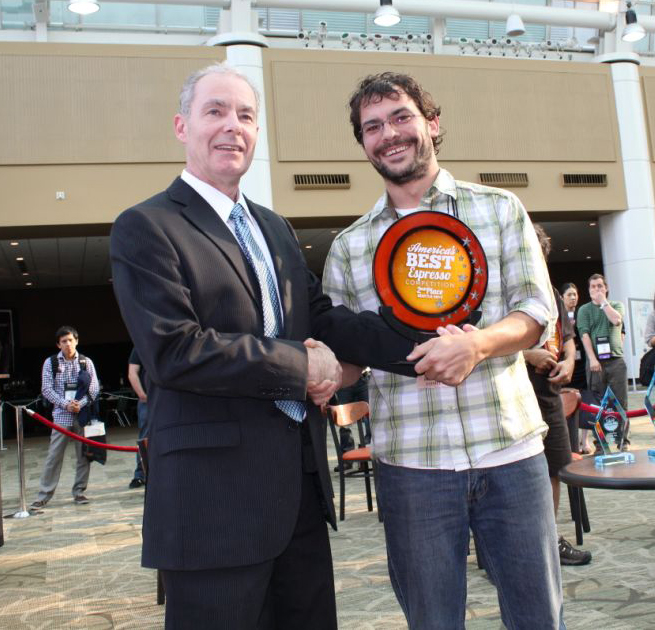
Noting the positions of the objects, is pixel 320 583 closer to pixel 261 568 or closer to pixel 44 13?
pixel 261 568

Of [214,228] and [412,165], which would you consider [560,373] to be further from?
[214,228]

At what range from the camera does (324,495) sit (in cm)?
168

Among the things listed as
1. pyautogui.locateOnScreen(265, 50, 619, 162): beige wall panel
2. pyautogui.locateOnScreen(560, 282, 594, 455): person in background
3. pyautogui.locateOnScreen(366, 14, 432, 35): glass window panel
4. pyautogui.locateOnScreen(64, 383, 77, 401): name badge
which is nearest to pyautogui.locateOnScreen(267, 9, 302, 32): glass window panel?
pyautogui.locateOnScreen(265, 50, 619, 162): beige wall panel

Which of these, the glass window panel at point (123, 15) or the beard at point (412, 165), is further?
the glass window panel at point (123, 15)

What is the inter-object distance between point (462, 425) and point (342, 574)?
276 centimetres

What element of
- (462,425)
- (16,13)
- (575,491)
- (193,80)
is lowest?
(575,491)

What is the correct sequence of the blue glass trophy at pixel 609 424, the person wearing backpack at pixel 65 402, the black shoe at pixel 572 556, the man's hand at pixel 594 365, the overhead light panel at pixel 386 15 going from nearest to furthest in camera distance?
1. the blue glass trophy at pixel 609 424
2. the black shoe at pixel 572 556
3. the person wearing backpack at pixel 65 402
4. the man's hand at pixel 594 365
5. the overhead light panel at pixel 386 15

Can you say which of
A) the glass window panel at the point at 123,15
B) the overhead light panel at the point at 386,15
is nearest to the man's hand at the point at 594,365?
the overhead light panel at the point at 386,15

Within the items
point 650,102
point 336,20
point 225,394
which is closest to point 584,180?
point 650,102

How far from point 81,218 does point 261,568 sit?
1151 centimetres

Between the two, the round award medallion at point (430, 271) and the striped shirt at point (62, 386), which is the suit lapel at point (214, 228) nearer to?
the round award medallion at point (430, 271)

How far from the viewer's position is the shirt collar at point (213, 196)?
5.63 ft

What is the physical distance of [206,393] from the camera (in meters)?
1.46

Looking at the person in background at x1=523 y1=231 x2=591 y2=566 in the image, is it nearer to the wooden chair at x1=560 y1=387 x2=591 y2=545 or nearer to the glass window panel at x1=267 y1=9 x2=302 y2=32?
the wooden chair at x1=560 y1=387 x2=591 y2=545
